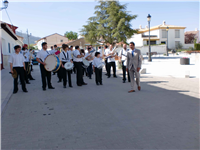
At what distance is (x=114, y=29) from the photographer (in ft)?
101

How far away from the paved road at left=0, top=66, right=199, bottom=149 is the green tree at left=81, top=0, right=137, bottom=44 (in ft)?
78.2

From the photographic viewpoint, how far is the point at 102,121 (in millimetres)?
5023

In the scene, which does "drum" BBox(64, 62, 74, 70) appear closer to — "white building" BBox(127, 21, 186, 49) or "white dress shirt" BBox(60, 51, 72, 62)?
"white dress shirt" BBox(60, 51, 72, 62)

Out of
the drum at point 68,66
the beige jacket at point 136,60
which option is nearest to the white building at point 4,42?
the drum at point 68,66

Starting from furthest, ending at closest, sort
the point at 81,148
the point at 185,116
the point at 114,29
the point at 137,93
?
1. the point at 114,29
2. the point at 137,93
3. the point at 185,116
4. the point at 81,148

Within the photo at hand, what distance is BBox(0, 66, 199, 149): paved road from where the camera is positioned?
3.89 metres

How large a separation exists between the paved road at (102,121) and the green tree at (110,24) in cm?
2382

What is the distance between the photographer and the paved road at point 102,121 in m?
3.89

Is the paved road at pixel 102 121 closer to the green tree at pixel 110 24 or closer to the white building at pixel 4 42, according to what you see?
the white building at pixel 4 42

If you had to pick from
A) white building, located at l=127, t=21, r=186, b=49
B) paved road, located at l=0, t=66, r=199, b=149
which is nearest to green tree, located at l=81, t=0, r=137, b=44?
paved road, located at l=0, t=66, r=199, b=149

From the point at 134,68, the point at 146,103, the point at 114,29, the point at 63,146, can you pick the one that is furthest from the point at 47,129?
the point at 114,29

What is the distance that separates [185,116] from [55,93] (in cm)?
492

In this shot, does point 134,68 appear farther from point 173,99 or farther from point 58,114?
point 58,114

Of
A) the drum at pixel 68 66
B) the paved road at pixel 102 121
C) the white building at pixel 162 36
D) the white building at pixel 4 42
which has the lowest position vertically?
the paved road at pixel 102 121
